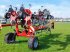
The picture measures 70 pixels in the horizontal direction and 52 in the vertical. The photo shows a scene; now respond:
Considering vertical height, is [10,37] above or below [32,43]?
above

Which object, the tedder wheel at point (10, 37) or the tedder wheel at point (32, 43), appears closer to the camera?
the tedder wheel at point (32, 43)

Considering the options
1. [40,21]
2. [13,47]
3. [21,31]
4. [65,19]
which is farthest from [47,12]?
[65,19]

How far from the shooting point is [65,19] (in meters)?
65.9

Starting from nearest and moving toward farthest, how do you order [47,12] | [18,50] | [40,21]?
[18,50] < [40,21] < [47,12]

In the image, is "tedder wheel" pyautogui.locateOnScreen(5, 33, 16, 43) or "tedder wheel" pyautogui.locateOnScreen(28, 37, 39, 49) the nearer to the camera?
"tedder wheel" pyautogui.locateOnScreen(28, 37, 39, 49)

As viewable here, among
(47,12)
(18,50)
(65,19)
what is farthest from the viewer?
(65,19)

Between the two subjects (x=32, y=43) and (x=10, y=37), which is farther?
(x=10, y=37)

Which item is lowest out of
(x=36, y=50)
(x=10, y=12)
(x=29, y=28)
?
(x=36, y=50)

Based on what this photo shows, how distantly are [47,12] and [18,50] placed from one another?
304 inches

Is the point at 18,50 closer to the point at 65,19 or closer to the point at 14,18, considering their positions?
the point at 14,18

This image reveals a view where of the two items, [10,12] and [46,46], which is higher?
[10,12]

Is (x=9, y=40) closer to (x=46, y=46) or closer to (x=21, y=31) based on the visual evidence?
(x=21, y=31)

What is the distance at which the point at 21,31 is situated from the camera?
15.1 meters

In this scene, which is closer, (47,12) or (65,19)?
(47,12)
